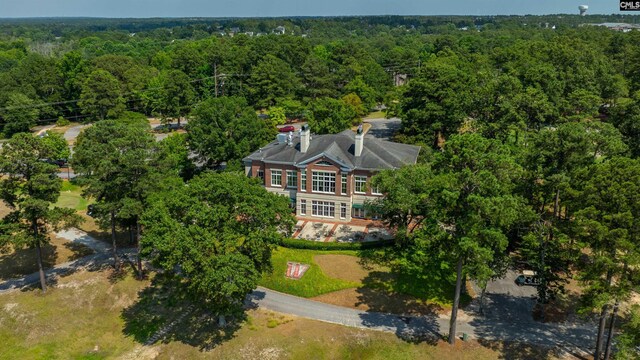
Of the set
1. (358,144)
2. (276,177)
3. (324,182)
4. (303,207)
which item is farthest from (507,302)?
(276,177)

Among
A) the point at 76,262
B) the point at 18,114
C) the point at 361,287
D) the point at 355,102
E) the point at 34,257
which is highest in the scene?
the point at 355,102

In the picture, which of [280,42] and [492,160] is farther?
[280,42]

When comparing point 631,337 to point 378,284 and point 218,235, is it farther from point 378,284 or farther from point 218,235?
point 218,235

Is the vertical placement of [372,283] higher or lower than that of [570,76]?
lower

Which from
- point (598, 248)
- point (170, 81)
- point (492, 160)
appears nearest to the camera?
point (598, 248)

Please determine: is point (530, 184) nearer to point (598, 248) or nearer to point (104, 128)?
point (598, 248)

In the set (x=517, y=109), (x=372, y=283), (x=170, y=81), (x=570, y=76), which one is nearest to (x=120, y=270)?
(x=372, y=283)
